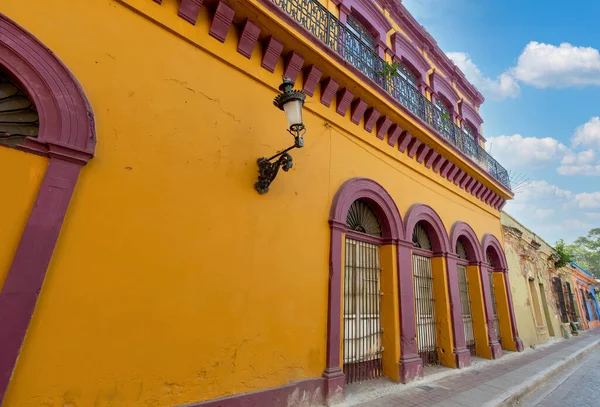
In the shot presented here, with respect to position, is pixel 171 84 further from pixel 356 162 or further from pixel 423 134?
pixel 423 134

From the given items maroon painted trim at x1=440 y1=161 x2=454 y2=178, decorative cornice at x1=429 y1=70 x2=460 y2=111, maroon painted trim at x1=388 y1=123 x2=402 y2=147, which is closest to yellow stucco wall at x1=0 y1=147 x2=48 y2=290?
maroon painted trim at x1=388 y1=123 x2=402 y2=147

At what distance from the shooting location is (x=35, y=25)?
274 cm

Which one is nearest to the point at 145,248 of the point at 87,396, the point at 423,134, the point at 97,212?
the point at 97,212

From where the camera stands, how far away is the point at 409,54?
8195mm

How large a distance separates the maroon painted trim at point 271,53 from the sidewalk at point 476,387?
186 inches

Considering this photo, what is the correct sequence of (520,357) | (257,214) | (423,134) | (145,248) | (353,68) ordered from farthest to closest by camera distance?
(520,357) → (423,134) → (353,68) → (257,214) → (145,248)

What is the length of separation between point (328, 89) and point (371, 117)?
3.77 feet

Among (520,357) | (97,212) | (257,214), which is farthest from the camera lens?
(520,357)

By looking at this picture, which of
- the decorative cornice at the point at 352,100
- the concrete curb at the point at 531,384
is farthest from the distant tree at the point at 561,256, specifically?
the decorative cornice at the point at 352,100

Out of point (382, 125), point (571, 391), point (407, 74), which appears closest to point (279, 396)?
point (382, 125)

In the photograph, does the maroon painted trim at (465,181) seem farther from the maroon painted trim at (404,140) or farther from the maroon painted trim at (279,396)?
the maroon painted trim at (279,396)

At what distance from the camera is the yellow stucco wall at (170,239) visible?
252 cm

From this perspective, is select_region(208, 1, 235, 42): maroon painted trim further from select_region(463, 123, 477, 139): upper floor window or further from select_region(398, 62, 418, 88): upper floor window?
select_region(463, 123, 477, 139): upper floor window

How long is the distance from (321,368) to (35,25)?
15.7 feet
